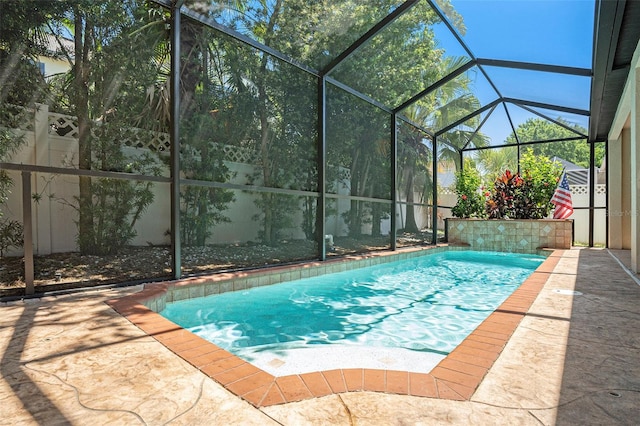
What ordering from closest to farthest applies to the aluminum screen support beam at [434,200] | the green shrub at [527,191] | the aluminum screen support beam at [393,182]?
the aluminum screen support beam at [393,182] → the green shrub at [527,191] → the aluminum screen support beam at [434,200]

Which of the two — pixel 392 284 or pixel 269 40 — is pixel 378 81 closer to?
pixel 269 40

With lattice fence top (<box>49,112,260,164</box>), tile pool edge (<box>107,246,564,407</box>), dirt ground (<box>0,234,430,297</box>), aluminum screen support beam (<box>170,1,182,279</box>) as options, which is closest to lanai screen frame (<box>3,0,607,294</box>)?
aluminum screen support beam (<box>170,1,182,279</box>)

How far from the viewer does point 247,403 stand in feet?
4.63

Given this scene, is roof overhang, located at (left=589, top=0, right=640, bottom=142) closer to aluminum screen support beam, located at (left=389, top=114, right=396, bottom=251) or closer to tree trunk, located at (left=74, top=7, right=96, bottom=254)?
aluminum screen support beam, located at (left=389, top=114, right=396, bottom=251)

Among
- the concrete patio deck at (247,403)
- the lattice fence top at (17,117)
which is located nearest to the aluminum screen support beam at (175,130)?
the lattice fence top at (17,117)

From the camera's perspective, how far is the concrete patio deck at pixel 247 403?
1.29 m

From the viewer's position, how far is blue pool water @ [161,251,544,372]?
9.75ft

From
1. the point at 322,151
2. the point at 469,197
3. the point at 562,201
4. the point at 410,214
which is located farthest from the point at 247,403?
the point at 469,197

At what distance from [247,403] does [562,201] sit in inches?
369

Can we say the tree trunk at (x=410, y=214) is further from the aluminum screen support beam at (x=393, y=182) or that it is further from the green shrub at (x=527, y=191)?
the green shrub at (x=527, y=191)

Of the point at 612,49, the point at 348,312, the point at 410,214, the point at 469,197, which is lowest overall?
the point at 348,312

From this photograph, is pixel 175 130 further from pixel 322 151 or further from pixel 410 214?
pixel 410 214

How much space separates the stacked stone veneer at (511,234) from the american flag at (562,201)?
17cm

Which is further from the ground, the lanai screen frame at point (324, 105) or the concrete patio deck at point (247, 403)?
the lanai screen frame at point (324, 105)
